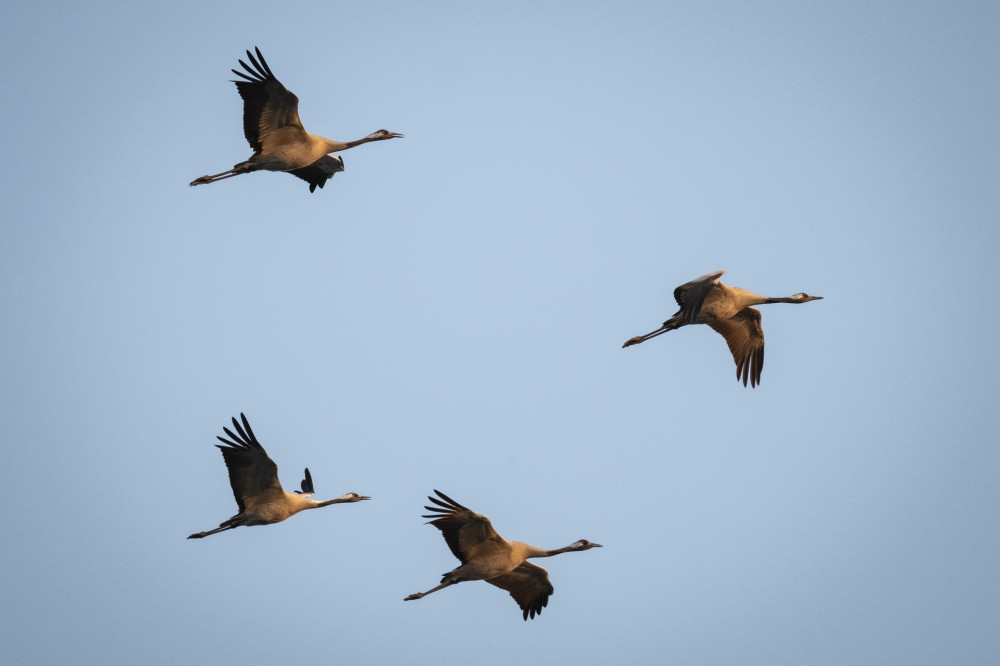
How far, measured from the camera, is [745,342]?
71.6 feet

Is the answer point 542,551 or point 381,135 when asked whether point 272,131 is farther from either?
point 542,551

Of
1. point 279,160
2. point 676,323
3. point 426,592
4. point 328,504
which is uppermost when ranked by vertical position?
point 279,160

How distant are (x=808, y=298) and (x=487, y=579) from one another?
270 inches

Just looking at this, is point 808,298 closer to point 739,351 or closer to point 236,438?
point 739,351

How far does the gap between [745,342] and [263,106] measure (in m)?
8.27

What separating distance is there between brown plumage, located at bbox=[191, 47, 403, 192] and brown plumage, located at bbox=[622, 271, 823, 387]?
224 inches

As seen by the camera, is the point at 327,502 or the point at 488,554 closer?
Answer: the point at 488,554

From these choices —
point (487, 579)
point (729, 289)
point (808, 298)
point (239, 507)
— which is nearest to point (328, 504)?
point (239, 507)

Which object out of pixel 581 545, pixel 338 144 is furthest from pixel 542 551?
pixel 338 144

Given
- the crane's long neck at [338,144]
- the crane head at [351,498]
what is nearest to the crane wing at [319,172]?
the crane's long neck at [338,144]

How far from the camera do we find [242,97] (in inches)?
791

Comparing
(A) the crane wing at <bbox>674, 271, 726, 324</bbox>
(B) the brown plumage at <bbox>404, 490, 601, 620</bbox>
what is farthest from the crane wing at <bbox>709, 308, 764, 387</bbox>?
(B) the brown plumage at <bbox>404, 490, 601, 620</bbox>

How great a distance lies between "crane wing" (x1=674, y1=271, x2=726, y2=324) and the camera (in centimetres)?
1933

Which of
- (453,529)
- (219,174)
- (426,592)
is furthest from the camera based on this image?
(219,174)
